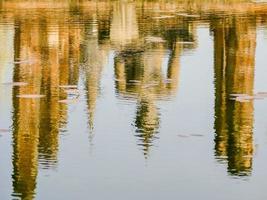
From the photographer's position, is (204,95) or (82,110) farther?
(204,95)

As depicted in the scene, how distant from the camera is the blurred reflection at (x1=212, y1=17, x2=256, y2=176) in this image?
1363 centimetres

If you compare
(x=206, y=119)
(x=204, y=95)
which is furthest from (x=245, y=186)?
(x=204, y=95)

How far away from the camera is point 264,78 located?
2012cm

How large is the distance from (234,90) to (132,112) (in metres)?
3.06

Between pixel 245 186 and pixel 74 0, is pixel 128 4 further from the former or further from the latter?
pixel 245 186

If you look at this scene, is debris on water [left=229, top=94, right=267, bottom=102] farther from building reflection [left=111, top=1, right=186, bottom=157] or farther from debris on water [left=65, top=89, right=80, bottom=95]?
debris on water [left=65, top=89, right=80, bottom=95]

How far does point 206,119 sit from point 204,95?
7.58ft

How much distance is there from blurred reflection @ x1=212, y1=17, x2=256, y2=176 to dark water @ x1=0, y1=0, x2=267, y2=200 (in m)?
0.03

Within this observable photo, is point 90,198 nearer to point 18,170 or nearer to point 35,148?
point 18,170

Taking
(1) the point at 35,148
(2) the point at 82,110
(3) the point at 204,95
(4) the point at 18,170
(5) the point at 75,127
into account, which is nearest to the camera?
(4) the point at 18,170

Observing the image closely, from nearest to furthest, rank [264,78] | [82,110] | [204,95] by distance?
1. [82,110]
2. [204,95]
3. [264,78]

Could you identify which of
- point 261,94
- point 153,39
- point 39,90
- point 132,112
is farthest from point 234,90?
point 153,39

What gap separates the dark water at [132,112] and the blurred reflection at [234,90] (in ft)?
0.10

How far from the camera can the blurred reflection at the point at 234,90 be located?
1363cm
